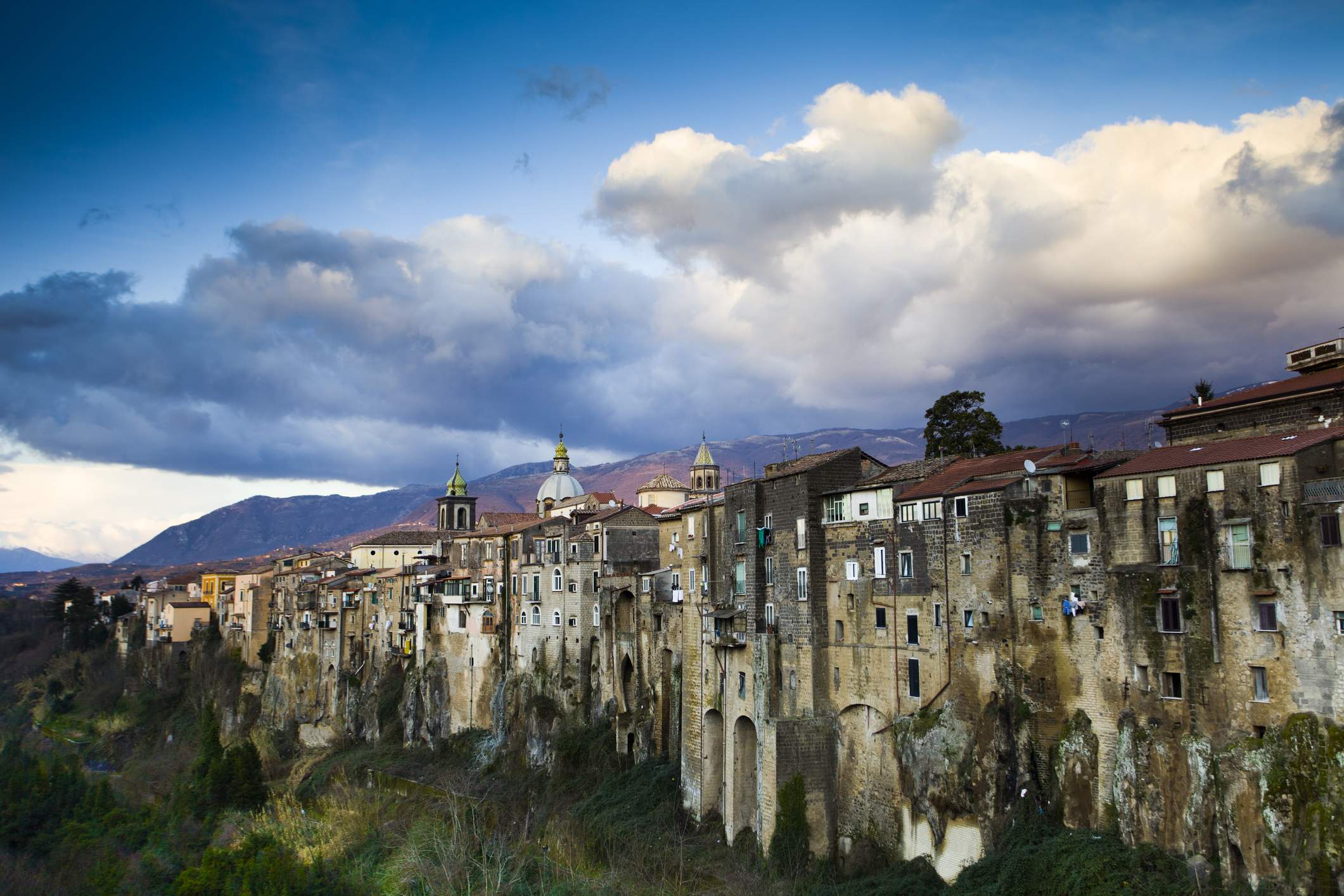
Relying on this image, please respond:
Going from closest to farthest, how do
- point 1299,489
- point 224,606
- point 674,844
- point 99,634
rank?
point 1299,489 → point 674,844 → point 224,606 → point 99,634

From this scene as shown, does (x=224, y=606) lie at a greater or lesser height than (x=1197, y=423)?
lesser

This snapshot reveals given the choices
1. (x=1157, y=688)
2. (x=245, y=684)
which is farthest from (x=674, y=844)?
(x=245, y=684)

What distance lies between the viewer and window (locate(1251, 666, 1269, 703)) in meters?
30.5

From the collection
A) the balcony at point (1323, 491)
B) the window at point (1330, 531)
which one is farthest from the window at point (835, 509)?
the window at point (1330, 531)

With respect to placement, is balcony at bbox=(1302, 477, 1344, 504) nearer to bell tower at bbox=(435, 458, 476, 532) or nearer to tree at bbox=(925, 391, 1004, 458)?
tree at bbox=(925, 391, 1004, 458)

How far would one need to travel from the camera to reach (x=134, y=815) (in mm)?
73188

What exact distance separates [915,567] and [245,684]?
91.3 meters

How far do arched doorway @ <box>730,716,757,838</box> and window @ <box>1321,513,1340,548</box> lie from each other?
86.0 ft

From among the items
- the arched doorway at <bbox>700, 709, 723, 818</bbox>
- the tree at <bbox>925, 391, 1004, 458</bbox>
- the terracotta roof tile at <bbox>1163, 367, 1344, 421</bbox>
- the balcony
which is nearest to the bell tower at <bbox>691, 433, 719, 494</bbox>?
the tree at <bbox>925, 391, 1004, 458</bbox>

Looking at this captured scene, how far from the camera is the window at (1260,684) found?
30.5 metres

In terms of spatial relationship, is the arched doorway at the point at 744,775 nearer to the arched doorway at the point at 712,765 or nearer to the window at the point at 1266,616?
the arched doorway at the point at 712,765

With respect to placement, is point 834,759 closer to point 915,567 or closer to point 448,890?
point 915,567

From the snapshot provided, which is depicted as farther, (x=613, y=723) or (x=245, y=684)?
(x=245, y=684)

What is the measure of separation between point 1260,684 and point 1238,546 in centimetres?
418
